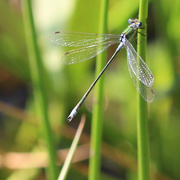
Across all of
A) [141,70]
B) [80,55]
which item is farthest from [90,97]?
[141,70]

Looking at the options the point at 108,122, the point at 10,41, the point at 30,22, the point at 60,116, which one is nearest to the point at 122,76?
the point at 108,122

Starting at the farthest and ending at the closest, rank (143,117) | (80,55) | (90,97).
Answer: (90,97)
(80,55)
(143,117)

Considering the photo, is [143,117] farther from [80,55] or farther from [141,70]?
[80,55]

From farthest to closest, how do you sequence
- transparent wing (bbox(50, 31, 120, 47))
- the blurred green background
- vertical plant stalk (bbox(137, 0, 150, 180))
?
the blurred green background, transparent wing (bbox(50, 31, 120, 47)), vertical plant stalk (bbox(137, 0, 150, 180))

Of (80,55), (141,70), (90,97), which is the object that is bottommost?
(141,70)

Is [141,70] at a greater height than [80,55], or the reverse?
[80,55]

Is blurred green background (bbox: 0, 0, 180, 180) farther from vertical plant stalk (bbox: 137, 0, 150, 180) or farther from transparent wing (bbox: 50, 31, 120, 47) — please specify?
vertical plant stalk (bbox: 137, 0, 150, 180)

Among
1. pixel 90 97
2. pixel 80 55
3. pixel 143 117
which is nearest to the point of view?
pixel 143 117

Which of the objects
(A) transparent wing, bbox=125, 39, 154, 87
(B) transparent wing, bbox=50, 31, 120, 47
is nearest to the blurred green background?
(B) transparent wing, bbox=50, 31, 120, 47

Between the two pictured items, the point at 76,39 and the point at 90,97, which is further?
the point at 90,97
